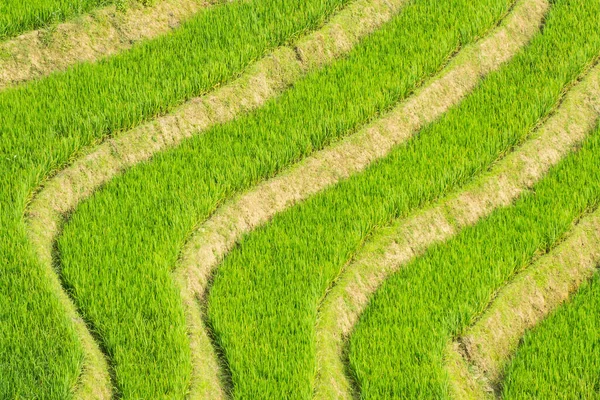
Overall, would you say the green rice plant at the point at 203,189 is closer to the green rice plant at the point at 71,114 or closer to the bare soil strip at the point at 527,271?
the green rice plant at the point at 71,114

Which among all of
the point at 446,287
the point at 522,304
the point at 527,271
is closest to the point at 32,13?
the point at 446,287

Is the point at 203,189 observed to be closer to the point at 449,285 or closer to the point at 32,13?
the point at 449,285

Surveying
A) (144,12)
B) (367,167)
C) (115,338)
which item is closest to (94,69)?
(144,12)

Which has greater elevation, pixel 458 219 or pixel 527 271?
pixel 458 219

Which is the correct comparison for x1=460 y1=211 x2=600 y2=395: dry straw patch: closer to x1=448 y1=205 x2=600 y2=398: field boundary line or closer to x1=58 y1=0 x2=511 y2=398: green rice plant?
x1=448 y1=205 x2=600 y2=398: field boundary line

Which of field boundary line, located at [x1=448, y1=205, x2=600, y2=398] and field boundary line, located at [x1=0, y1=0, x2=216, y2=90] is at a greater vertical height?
field boundary line, located at [x1=0, y1=0, x2=216, y2=90]

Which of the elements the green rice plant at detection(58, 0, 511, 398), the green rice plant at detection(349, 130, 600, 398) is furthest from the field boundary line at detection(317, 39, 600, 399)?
the green rice plant at detection(58, 0, 511, 398)
